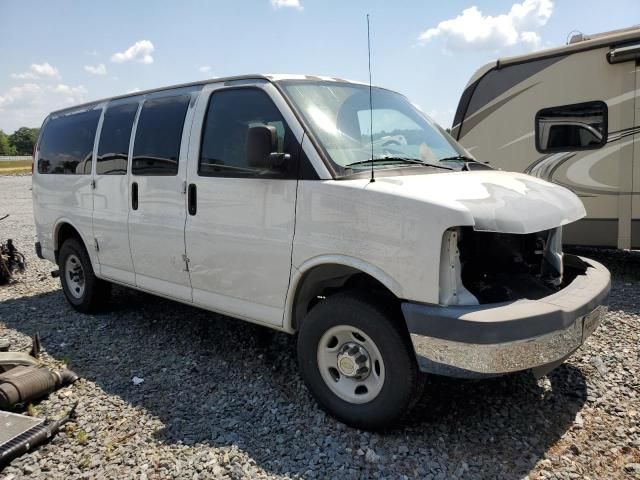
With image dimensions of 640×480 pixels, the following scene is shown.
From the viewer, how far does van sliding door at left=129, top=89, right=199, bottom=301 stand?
14.1ft

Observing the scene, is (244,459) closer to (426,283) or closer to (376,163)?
(426,283)

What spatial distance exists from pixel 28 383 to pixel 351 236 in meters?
2.56

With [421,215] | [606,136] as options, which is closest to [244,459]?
[421,215]

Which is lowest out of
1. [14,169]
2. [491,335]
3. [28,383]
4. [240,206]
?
[28,383]

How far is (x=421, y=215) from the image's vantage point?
285 centimetres

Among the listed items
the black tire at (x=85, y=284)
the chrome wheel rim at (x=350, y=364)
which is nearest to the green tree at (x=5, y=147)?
the black tire at (x=85, y=284)

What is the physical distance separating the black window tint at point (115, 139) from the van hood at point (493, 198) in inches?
113

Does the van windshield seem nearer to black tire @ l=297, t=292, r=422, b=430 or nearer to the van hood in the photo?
the van hood

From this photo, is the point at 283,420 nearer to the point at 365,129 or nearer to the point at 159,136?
the point at 365,129

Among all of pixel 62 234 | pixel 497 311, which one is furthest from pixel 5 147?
pixel 497 311

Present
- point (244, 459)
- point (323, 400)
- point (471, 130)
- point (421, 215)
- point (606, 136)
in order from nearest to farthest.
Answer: point (421, 215) < point (244, 459) < point (323, 400) < point (606, 136) < point (471, 130)

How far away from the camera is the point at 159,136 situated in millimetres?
4551

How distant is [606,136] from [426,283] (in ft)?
17.0

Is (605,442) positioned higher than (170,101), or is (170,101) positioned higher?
(170,101)
